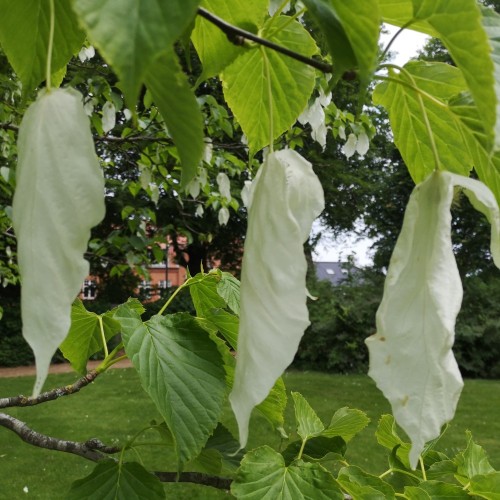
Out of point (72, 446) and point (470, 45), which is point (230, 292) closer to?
point (72, 446)

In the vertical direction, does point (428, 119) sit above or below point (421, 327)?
above

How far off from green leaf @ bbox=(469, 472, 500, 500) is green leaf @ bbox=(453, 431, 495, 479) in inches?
2.4

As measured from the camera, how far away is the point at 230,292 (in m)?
0.91

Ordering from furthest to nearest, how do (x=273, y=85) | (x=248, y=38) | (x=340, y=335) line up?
1. (x=340, y=335)
2. (x=273, y=85)
3. (x=248, y=38)

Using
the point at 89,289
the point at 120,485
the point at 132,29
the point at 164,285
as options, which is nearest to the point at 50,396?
the point at 120,485

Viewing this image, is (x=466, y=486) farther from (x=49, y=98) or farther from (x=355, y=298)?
(x=355, y=298)

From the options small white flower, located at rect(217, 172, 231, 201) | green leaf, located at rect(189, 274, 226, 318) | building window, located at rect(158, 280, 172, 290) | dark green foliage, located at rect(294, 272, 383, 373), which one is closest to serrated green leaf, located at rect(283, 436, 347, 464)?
green leaf, located at rect(189, 274, 226, 318)

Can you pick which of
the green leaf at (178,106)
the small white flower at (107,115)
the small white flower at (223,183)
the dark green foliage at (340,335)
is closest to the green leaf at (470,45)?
the green leaf at (178,106)

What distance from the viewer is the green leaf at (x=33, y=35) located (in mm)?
467

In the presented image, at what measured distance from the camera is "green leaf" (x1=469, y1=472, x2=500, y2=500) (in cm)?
76

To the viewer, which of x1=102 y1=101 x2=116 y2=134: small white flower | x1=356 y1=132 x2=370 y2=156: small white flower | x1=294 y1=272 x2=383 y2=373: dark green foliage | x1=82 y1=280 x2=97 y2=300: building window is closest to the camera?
x1=102 y1=101 x2=116 y2=134: small white flower

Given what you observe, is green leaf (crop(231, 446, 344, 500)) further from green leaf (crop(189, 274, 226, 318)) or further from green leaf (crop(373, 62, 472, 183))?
green leaf (crop(373, 62, 472, 183))

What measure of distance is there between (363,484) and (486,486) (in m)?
0.15

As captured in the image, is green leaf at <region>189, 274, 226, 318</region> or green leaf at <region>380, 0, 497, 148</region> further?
green leaf at <region>189, 274, 226, 318</region>
